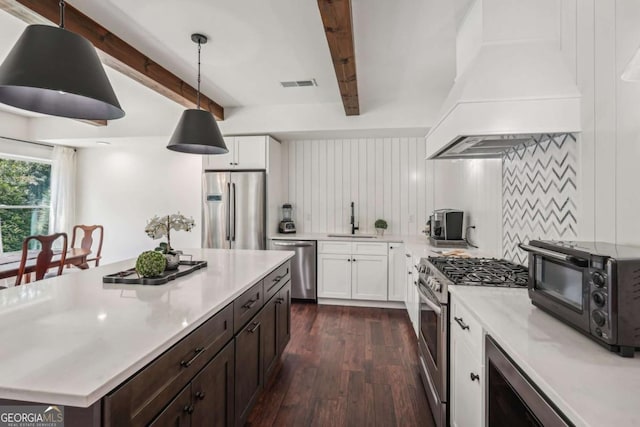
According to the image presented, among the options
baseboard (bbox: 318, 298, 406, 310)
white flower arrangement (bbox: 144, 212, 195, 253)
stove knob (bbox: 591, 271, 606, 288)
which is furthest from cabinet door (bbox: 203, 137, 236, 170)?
stove knob (bbox: 591, 271, 606, 288)

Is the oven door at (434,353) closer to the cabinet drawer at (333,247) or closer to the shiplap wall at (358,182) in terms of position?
the cabinet drawer at (333,247)

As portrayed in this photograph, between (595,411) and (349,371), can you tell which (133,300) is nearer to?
(595,411)

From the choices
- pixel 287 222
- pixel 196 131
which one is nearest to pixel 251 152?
pixel 287 222

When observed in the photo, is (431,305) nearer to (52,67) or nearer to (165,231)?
(165,231)

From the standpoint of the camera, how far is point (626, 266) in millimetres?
889

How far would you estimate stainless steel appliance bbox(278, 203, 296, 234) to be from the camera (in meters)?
4.54

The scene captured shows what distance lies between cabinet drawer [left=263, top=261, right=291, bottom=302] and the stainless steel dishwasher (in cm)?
147

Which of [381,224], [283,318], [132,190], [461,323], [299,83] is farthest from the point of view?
[132,190]

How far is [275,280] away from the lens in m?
2.34

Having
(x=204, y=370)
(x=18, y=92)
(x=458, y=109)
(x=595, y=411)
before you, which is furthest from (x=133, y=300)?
(x=458, y=109)

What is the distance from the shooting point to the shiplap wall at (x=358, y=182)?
4504 mm

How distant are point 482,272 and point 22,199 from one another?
20.5 ft

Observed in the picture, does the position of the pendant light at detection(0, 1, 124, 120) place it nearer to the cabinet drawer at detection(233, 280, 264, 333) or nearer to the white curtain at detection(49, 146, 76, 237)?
the cabinet drawer at detection(233, 280, 264, 333)

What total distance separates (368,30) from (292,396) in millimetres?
2729
